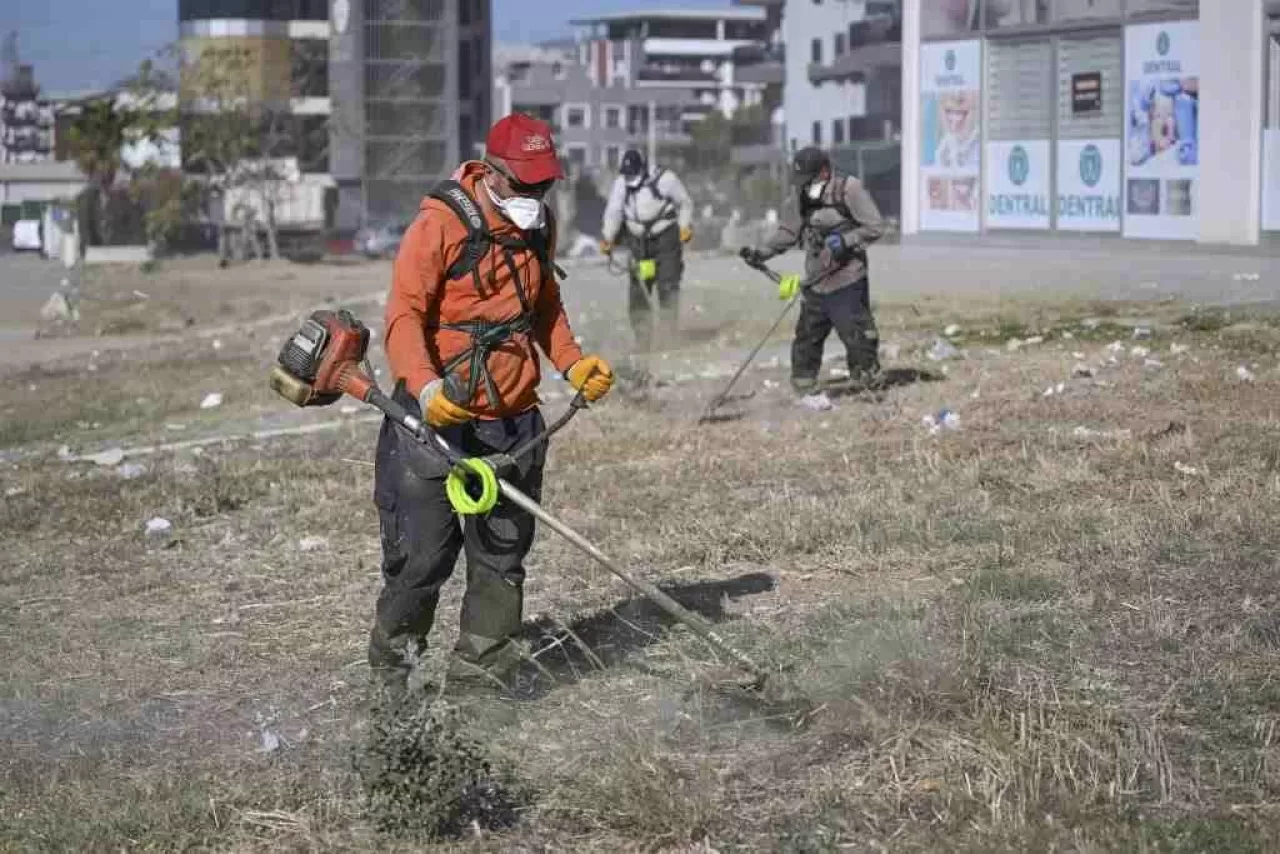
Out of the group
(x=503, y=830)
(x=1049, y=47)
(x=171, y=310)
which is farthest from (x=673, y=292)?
(x=171, y=310)

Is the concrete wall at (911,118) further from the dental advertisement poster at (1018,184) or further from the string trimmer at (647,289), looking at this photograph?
the string trimmer at (647,289)

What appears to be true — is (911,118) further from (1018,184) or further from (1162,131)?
(1162,131)

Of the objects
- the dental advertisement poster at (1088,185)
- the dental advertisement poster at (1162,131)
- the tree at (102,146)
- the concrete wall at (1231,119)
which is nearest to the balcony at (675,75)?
the tree at (102,146)

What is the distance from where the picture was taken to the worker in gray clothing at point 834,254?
1252 centimetres

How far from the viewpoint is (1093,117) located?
28812mm

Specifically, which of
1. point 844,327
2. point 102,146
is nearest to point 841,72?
point 102,146

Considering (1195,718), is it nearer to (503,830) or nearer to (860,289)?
(503,830)

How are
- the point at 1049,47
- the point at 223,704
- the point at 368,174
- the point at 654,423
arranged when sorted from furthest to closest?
the point at 368,174 → the point at 1049,47 → the point at 654,423 → the point at 223,704

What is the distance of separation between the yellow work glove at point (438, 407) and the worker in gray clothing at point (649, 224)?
34.9ft

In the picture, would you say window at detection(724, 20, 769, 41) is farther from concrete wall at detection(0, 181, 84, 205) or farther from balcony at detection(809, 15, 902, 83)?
balcony at detection(809, 15, 902, 83)

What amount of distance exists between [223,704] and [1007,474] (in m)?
4.16

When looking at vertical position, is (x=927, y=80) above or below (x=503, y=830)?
above

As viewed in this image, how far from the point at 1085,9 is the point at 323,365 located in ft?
80.0

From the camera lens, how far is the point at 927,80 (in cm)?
3219
